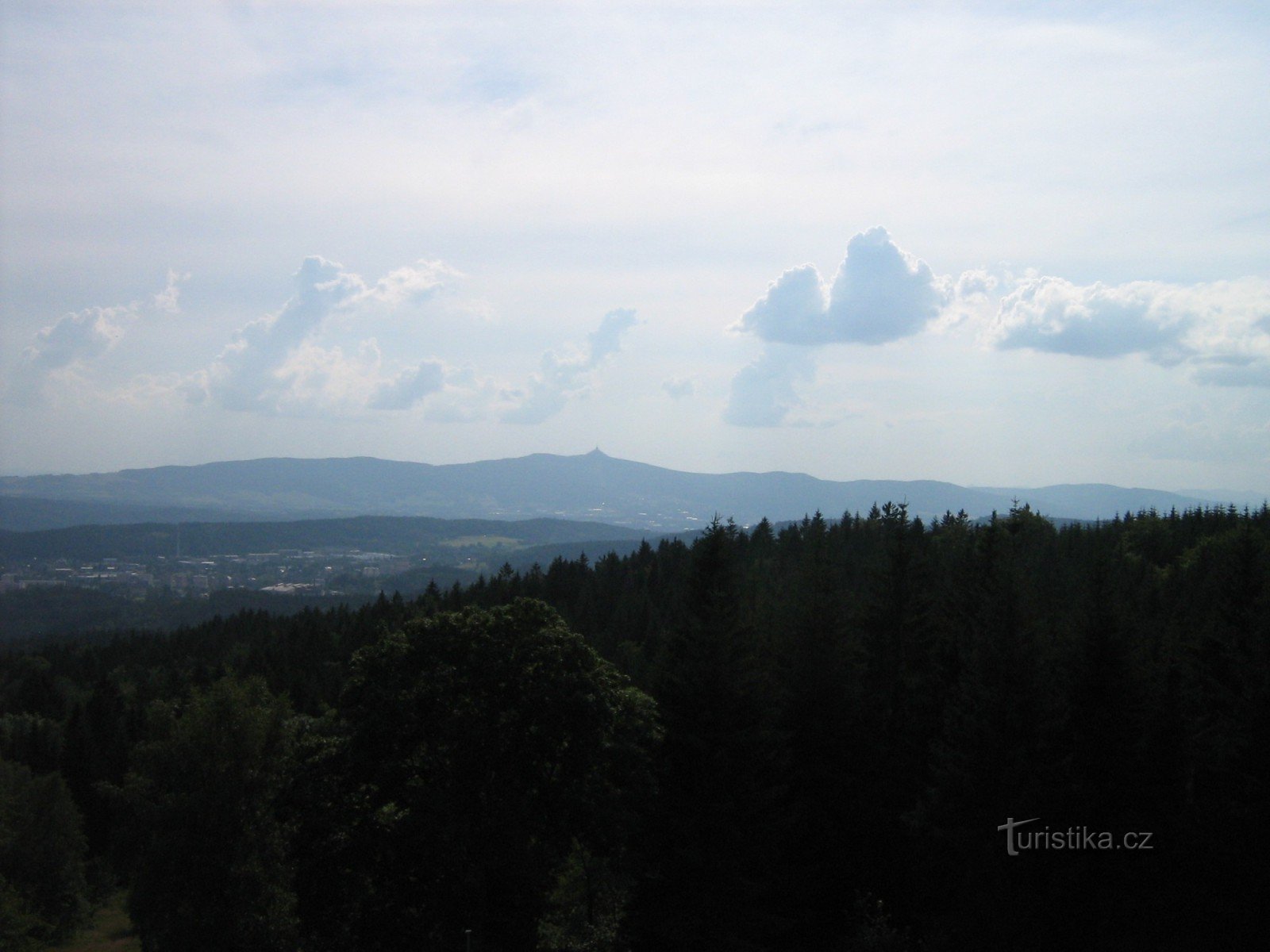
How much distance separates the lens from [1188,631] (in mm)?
40906

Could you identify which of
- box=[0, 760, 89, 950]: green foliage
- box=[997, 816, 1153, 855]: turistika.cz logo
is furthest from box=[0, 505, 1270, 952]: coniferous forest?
box=[0, 760, 89, 950]: green foliage

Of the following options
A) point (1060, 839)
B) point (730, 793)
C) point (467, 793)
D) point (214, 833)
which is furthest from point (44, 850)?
point (1060, 839)

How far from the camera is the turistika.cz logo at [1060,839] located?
74.3 feet

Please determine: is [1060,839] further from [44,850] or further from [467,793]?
[44,850]

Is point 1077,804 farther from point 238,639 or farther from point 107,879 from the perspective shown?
point 238,639

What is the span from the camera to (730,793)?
24344 mm

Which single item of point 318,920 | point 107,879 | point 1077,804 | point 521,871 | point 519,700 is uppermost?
point 519,700

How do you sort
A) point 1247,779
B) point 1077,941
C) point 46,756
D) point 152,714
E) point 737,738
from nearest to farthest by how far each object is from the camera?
point 1247,779 < point 1077,941 < point 737,738 < point 152,714 < point 46,756

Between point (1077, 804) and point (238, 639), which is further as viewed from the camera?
point (238, 639)

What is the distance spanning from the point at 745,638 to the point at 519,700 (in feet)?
20.7

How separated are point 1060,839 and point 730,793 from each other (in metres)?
7.60

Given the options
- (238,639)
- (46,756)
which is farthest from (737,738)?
(238,639)

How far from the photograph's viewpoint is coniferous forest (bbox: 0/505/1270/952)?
74.7 ft

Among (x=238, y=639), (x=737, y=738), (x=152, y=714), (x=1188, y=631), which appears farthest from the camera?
(x=238, y=639)
